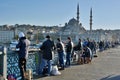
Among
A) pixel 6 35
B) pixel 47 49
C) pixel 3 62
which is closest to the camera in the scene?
pixel 3 62

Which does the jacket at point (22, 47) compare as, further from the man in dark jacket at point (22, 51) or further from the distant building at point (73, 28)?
the distant building at point (73, 28)

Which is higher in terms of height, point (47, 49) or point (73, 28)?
point (73, 28)

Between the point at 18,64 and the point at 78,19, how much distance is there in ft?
327

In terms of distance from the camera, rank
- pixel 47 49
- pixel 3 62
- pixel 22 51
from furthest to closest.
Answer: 1. pixel 47 49
2. pixel 22 51
3. pixel 3 62

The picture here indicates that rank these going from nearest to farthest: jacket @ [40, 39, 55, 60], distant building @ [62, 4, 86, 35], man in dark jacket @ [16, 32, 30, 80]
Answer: man in dark jacket @ [16, 32, 30, 80], jacket @ [40, 39, 55, 60], distant building @ [62, 4, 86, 35]

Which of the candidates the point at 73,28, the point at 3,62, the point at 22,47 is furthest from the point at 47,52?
the point at 73,28

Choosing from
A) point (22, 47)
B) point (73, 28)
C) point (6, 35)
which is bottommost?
point (22, 47)

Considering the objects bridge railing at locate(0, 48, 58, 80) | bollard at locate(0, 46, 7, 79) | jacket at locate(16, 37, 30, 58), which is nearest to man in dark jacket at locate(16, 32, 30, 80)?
jacket at locate(16, 37, 30, 58)

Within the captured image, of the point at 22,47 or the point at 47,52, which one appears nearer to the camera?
the point at 22,47

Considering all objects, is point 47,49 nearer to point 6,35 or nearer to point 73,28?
point 6,35

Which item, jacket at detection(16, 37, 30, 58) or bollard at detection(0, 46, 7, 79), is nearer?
bollard at detection(0, 46, 7, 79)

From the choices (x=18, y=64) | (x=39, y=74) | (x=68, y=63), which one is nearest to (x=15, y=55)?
(x=18, y=64)

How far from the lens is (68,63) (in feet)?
56.4

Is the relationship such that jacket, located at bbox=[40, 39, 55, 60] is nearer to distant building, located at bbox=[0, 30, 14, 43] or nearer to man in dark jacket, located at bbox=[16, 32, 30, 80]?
man in dark jacket, located at bbox=[16, 32, 30, 80]
